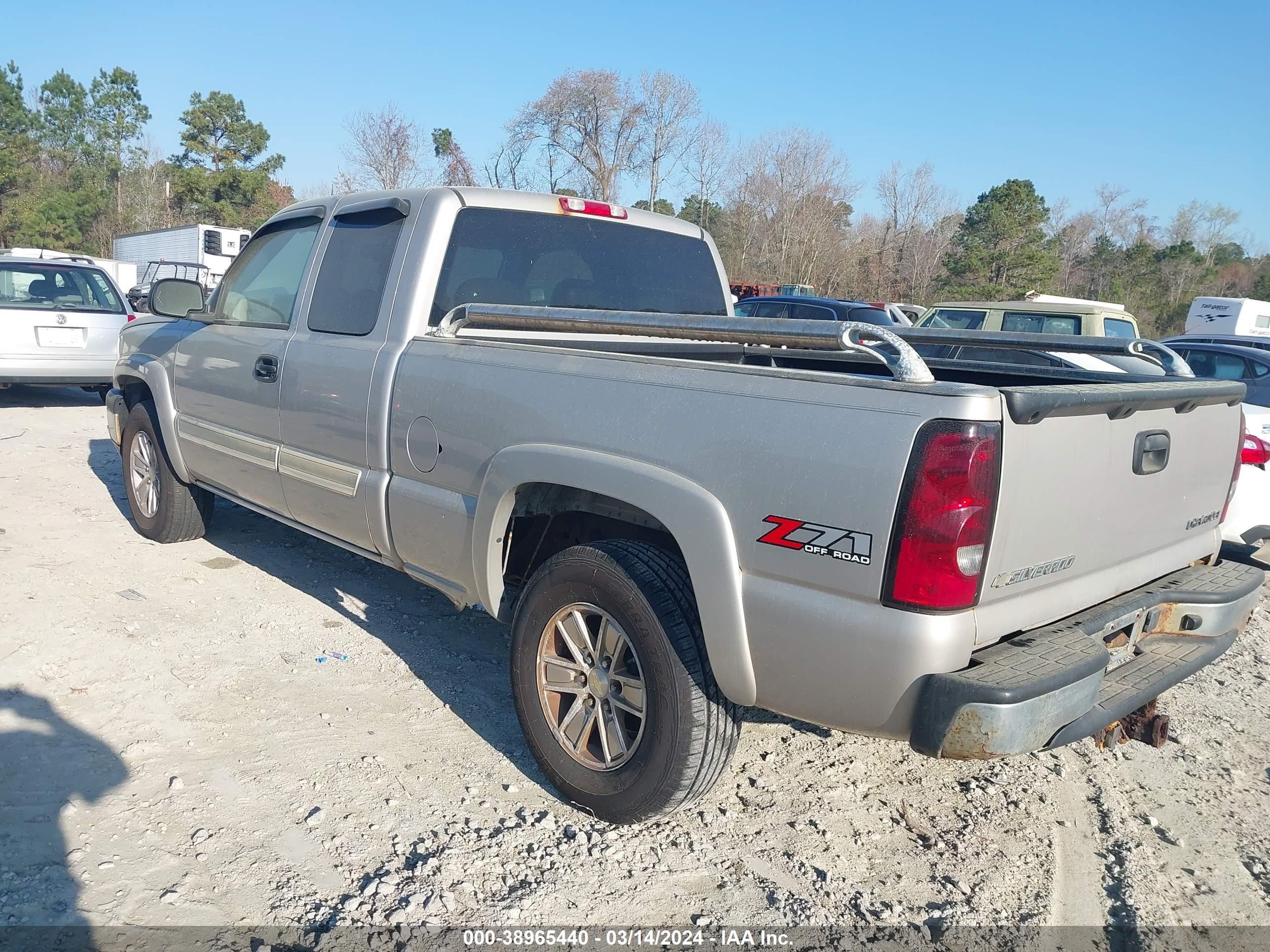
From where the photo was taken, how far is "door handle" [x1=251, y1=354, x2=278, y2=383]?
4.23 meters

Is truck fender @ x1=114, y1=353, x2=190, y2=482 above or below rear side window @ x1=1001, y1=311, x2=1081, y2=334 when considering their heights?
below

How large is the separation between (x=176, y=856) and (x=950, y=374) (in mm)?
A: 3341

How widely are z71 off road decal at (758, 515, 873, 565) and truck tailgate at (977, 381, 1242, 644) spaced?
31cm

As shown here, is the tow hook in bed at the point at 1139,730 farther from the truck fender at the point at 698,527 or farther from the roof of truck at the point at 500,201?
the roof of truck at the point at 500,201

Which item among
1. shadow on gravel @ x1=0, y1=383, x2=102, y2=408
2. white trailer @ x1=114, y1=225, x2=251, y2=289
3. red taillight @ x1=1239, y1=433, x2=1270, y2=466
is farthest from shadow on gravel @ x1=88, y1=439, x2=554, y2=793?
white trailer @ x1=114, y1=225, x2=251, y2=289

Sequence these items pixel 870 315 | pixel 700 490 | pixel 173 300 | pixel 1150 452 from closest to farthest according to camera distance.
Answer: pixel 700 490 → pixel 1150 452 → pixel 173 300 → pixel 870 315

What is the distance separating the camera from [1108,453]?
257 cm

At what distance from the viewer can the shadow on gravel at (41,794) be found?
98.9 inches

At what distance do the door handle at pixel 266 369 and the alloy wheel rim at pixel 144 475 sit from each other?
1.66 m

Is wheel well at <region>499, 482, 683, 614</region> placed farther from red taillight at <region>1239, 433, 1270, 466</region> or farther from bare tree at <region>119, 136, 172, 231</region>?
bare tree at <region>119, 136, 172, 231</region>

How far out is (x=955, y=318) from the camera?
13.9 metres

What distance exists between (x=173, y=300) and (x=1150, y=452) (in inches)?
186

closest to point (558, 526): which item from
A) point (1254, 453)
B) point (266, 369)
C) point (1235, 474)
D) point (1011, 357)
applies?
point (266, 369)

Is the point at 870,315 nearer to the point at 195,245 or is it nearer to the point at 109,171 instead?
the point at 195,245
